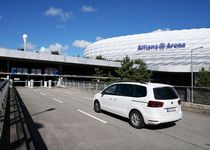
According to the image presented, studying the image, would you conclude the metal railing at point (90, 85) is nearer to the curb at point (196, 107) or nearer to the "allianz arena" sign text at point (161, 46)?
the curb at point (196, 107)

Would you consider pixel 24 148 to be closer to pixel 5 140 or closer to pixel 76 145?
pixel 5 140

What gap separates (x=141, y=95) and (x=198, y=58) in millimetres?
86875

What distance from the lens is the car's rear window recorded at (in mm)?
8359

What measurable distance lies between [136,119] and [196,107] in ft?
19.7

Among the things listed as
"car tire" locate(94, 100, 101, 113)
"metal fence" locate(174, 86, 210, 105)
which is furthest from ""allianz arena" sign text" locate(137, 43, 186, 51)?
"car tire" locate(94, 100, 101, 113)

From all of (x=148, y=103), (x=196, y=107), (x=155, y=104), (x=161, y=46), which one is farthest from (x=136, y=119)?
(x=161, y=46)

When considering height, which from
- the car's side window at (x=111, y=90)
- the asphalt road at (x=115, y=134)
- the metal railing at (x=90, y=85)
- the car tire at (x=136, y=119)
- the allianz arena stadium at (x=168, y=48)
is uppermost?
the allianz arena stadium at (x=168, y=48)

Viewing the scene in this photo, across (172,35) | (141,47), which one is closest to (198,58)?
(172,35)

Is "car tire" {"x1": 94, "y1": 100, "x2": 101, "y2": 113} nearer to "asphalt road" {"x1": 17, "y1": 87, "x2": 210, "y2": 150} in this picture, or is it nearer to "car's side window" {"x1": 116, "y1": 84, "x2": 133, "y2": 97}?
"asphalt road" {"x1": 17, "y1": 87, "x2": 210, "y2": 150}

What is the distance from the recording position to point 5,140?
617 centimetres

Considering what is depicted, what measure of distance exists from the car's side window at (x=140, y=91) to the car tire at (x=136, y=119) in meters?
0.64

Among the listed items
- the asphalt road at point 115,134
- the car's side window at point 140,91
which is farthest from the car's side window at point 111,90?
the car's side window at point 140,91

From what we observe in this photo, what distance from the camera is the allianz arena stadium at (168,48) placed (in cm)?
8819

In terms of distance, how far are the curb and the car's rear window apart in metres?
4.69
